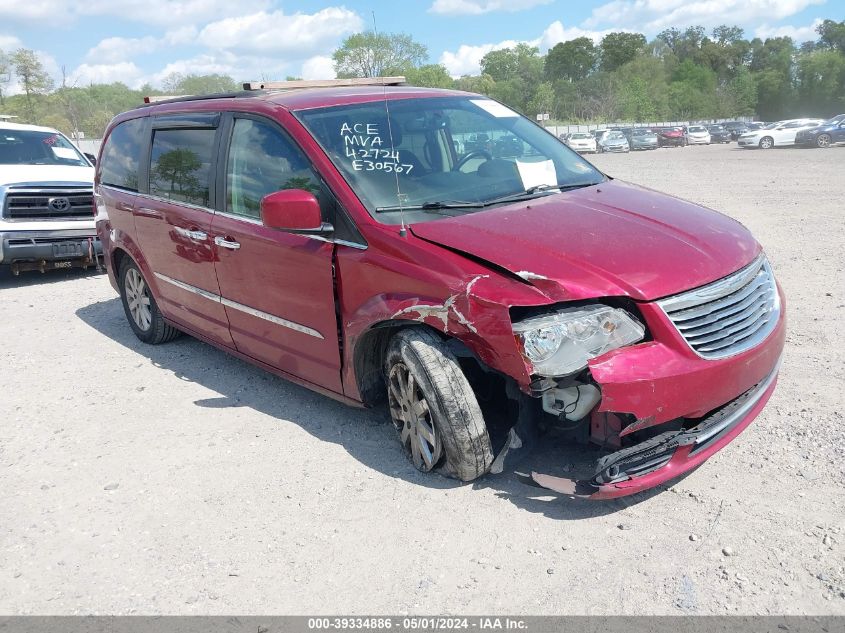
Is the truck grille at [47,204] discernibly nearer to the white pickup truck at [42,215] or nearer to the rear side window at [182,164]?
the white pickup truck at [42,215]

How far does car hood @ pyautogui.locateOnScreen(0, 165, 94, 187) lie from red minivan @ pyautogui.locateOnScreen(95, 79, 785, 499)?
507cm

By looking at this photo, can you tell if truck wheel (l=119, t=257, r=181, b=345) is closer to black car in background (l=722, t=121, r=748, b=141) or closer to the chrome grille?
the chrome grille

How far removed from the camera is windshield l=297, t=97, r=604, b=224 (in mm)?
3816

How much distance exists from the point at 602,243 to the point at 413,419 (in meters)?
1.23

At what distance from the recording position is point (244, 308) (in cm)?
457

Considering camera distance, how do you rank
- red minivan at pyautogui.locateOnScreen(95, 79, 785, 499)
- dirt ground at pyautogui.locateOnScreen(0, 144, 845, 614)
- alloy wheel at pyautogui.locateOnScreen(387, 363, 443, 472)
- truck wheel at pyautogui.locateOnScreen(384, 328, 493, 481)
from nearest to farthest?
dirt ground at pyautogui.locateOnScreen(0, 144, 845, 614)
red minivan at pyautogui.locateOnScreen(95, 79, 785, 499)
truck wheel at pyautogui.locateOnScreen(384, 328, 493, 481)
alloy wheel at pyautogui.locateOnScreen(387, 363, 443, 472)

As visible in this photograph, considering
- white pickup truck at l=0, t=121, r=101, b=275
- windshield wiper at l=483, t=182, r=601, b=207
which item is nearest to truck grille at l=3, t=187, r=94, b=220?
white pickup truck at l=0, t=121, r=101, b=275

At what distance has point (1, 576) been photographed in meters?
3.19

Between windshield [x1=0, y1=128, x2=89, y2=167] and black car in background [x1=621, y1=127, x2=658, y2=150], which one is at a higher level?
windshield [x1=0, y1=128, x2=89, y2=167]

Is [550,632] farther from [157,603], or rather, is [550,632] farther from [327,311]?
[327,311]

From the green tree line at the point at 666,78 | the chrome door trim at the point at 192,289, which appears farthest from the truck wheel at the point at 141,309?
the green tree line at the point at 666,78

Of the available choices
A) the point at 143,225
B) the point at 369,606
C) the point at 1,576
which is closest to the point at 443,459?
the point at 369,606

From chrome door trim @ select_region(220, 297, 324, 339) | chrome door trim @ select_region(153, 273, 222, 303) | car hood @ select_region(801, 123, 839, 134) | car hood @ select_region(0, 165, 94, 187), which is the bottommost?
car hood @ select_region(801, 123, 839, 134)

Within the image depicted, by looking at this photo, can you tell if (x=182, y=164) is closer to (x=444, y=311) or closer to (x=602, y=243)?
(x=444, y=311)
